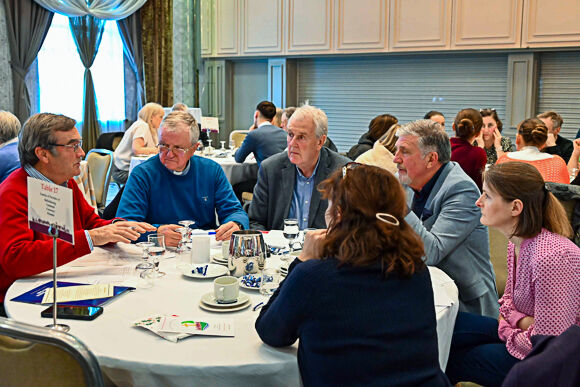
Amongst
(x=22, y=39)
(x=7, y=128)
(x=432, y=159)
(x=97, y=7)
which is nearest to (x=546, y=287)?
(x=432, y=159)

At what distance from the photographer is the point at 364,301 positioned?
4.94 feet

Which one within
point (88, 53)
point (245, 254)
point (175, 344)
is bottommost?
point (175, 344)

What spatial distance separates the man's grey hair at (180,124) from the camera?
3127 mm

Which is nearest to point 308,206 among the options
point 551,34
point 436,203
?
point 436,203

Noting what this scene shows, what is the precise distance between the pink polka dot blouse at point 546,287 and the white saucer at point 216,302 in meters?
0.99

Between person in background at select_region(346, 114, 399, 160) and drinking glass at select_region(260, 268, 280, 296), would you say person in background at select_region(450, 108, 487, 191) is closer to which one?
person in background at select_region(346, 114, 399, 160)

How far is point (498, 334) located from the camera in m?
2.34

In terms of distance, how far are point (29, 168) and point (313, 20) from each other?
6.99m

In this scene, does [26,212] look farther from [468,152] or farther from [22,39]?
[22,39]

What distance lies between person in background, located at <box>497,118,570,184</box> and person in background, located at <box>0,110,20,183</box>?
3708mm

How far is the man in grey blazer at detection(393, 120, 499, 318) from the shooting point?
2673 mm

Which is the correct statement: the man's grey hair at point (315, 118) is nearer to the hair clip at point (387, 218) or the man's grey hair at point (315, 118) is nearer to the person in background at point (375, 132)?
the hair clip at point (387, 218)

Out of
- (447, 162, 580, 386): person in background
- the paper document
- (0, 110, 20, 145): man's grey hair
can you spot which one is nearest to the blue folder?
the paper document

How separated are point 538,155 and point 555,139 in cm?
228
